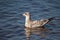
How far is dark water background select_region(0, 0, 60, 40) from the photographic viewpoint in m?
19.6

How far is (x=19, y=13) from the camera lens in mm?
22875

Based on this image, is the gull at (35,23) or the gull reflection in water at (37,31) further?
the gull at (35,23)

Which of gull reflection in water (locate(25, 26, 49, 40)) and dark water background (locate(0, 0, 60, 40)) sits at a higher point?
dark water background (locate(0, 0, 60, 40))

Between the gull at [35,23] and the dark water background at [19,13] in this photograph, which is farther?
the gull at [35,23]

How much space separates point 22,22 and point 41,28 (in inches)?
56.8

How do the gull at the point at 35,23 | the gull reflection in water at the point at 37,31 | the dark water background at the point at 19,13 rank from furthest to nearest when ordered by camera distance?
the gull at the point at 35,23 < the gull reflection in water at the point at 37,31 < the dark water background at the point at 19,13

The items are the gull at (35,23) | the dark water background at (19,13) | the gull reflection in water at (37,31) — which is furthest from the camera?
the gull at (35,23)

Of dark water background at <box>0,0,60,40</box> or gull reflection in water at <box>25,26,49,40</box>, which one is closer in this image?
dark water background at <box>0,0,60,40</box>

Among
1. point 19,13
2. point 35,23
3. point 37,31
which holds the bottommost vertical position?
point 37,31

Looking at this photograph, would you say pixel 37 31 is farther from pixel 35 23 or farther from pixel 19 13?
pixel 19 13

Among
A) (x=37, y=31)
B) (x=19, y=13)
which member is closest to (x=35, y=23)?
(x=37, y=31)

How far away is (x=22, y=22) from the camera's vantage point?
2161 centimetres

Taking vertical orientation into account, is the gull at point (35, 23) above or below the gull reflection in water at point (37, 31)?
above

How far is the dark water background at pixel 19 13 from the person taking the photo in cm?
1957
